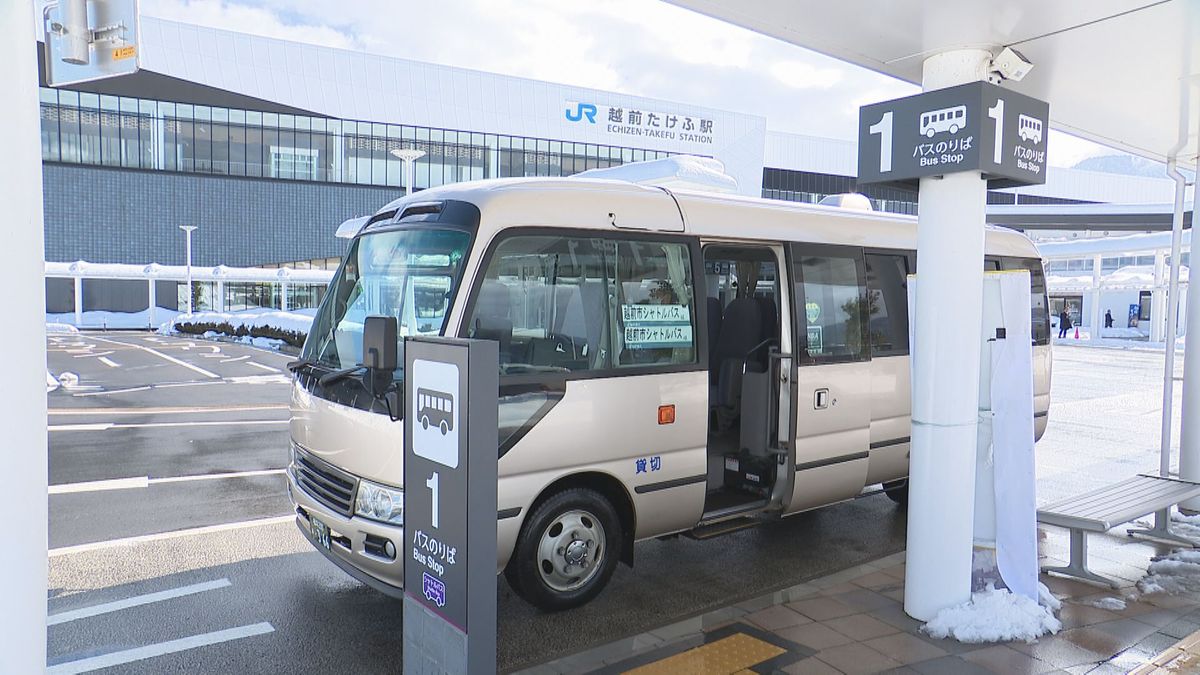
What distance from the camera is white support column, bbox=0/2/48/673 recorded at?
206 cm

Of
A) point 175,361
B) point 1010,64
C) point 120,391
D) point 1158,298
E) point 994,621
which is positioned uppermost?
point 1010,64

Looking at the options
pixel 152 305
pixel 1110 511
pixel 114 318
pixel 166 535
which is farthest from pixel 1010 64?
pixel 114 318

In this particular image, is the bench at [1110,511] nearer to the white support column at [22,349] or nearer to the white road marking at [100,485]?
the white support column at [22,349]

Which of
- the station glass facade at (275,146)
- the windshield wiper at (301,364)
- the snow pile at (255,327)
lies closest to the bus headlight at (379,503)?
the windshield wiper at (301,364)

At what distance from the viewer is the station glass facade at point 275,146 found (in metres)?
40.6

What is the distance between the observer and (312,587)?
17.1 feet

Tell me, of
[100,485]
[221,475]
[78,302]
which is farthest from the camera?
[78,302]

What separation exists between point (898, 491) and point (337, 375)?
5.37 m

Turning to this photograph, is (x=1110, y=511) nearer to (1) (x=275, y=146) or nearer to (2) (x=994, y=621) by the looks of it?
(2) (x=994, y=621)

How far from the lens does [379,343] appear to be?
3836 millimetres

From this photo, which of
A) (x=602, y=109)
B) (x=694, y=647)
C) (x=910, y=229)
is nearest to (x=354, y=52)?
(x=602, y=109)

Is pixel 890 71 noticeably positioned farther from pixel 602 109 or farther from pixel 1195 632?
pixel 602 109

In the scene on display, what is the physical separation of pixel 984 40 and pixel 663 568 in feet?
12.9

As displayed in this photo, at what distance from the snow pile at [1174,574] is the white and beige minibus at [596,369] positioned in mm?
1982
